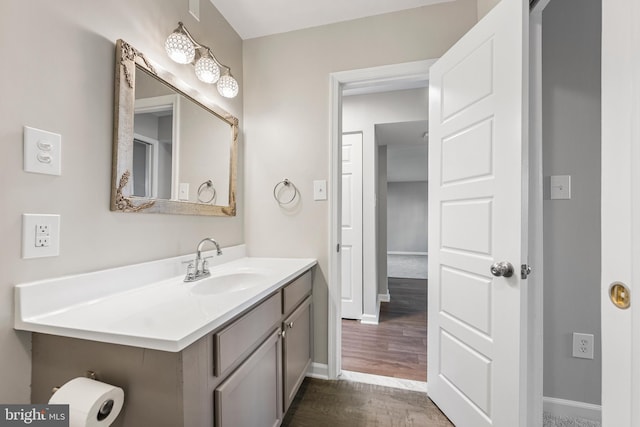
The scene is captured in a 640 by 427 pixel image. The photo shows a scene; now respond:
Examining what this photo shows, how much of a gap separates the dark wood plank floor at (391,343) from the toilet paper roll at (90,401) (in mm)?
1603

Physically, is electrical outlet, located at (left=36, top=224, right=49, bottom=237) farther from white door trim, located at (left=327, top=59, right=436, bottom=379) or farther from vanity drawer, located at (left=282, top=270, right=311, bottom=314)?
white door trim, located at (left=327, top=59, right=436, bottom=379)

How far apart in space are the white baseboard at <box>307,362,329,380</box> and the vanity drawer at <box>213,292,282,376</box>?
32.2 inches

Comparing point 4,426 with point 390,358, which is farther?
point 390,358

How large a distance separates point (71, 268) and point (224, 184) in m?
0.96

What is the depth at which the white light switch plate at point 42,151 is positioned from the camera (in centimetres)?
83

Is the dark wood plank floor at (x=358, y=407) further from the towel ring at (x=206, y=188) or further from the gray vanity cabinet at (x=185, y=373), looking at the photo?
the towel ring at (x=206, y=188)

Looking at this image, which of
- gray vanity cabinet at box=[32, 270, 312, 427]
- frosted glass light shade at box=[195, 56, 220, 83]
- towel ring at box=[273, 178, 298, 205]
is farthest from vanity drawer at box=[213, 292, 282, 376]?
frosted glass light shade at box=[195, 56, 220, 83]

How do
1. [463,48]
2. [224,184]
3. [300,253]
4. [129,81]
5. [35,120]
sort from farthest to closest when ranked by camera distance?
1. [300,253]
2. [224,184]
3. [463,48]
4. [129,81]
5. [35,120]

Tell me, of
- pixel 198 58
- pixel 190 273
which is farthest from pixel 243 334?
pixel 198 58

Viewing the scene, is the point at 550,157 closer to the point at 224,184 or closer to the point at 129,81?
the point at 224,184

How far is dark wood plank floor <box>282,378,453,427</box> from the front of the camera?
146 cm

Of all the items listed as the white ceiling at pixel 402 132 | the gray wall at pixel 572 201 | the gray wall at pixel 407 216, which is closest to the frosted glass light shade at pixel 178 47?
the gray wall at pixel 572 201
